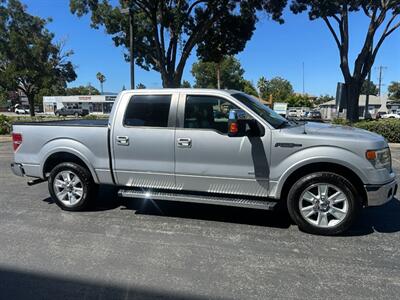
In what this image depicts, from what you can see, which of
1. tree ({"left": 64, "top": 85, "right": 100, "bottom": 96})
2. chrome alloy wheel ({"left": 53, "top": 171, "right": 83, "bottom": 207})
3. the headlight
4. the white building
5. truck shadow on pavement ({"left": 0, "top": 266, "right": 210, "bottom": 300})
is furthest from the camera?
tree ({"left": 64, "top": 85, "right": 100, "bottom": 96})

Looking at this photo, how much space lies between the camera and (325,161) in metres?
4.72

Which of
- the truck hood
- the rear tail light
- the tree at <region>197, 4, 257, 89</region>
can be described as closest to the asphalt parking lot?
the rear tail light

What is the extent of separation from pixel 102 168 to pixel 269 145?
Result: 98.7 inches

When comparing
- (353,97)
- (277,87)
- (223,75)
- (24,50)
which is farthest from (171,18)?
(277,87)

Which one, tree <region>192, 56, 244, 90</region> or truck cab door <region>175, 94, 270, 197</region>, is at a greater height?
tree <region>192, 56, 244, 90</region>

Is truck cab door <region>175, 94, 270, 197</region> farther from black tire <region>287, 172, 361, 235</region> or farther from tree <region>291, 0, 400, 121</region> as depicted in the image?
tree <region>291, 0, 400, 121</region>

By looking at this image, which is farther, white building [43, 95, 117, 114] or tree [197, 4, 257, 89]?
white building [43, 95, 117, 114]

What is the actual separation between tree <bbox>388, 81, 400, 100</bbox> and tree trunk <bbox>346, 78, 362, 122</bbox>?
101 m

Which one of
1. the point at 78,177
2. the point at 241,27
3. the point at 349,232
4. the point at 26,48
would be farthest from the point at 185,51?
the point at 26,48

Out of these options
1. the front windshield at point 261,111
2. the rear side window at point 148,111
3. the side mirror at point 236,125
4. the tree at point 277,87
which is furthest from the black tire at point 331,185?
the tree at point 277,87

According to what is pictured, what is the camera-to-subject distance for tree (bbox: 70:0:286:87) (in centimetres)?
2041

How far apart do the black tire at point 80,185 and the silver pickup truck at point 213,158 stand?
0.05 feet

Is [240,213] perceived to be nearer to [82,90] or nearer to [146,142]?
[146,142]

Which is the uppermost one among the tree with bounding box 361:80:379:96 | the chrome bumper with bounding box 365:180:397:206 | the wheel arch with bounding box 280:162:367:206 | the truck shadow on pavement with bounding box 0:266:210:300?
the tree with bounding box 361:80:379:96
